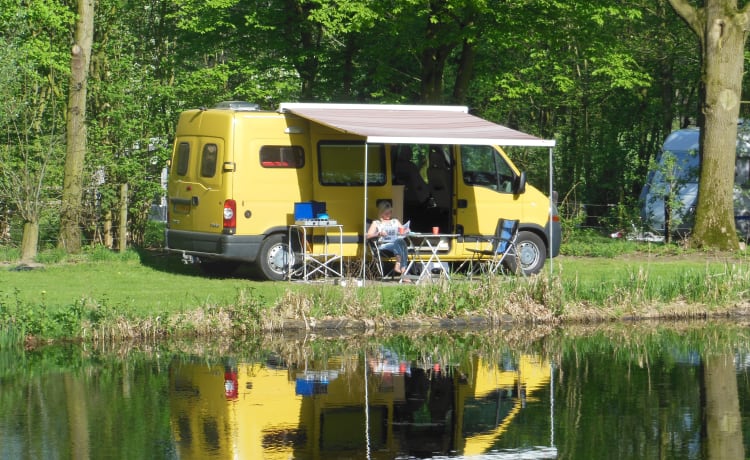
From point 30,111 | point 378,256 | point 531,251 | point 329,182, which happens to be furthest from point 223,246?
point 30,111

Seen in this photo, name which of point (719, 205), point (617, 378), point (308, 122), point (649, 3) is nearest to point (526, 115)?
point (649, 3)

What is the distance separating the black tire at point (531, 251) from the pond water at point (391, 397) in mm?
4500

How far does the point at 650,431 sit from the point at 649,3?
2288 cm

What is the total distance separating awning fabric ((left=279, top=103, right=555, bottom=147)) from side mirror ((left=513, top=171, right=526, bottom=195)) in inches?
46.5

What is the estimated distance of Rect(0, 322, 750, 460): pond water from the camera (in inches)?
374

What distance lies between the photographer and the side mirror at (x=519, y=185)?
19.9 meters

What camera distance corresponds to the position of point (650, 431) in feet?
33.0

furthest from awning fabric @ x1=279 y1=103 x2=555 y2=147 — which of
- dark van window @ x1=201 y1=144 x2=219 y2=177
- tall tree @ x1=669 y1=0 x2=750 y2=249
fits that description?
tall tree @ x1=669 y1=0 x2=750 y2=249

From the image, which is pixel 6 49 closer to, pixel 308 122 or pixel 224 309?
pixel 308 122

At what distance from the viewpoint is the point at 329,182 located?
19000 millimetres

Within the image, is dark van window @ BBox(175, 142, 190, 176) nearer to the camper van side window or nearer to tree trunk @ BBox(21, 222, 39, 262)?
tree trunk @ BBox(21, 222, 39, 262)

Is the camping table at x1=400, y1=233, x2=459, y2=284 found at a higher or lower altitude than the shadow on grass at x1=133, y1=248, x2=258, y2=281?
higher

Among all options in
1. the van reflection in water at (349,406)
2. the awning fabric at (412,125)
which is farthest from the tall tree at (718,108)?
the van reflection in water at (349,406)

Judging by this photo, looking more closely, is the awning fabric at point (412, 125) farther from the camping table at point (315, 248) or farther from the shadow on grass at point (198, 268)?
the shadow on grass at point (198, 268)
